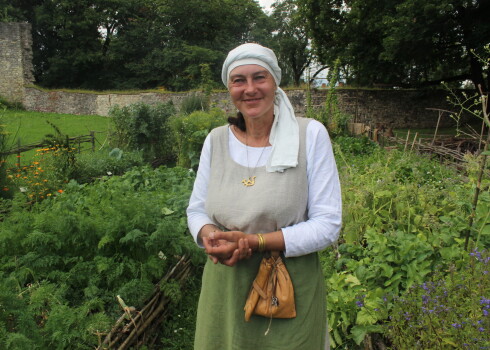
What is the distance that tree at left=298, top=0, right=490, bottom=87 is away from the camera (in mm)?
12805

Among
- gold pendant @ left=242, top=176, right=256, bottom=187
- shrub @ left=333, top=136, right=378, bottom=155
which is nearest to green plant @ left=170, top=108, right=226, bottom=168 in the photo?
shrub @ left=333, top=136, right=378, bottom=155

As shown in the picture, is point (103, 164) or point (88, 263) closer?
point (88, 263)

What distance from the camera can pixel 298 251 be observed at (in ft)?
4.40

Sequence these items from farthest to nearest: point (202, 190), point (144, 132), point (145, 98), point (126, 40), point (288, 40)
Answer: point (288, 40)
point (126, 40)
point (145, 98)
point (144, 132)
point (202, 190)

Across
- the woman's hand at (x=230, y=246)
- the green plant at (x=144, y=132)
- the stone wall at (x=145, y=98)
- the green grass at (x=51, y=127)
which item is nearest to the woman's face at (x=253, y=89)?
the woman's hand at (x=230, y=246)

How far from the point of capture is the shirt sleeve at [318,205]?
4.38 feet

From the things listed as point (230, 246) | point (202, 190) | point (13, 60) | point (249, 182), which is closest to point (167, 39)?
point (13, 60)

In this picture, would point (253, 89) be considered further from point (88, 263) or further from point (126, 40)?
point (126, 40)

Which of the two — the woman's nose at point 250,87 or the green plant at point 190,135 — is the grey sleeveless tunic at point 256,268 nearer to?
the woman's nose at point 250,87

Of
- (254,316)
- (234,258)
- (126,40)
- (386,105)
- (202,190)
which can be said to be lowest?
(254,316)

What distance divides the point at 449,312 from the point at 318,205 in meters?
1.03

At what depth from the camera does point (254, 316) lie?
4.83 ft

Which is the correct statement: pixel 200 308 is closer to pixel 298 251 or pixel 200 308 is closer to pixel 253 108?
pixel 298 251

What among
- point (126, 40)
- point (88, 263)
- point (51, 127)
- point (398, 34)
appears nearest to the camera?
point (88, 263)
